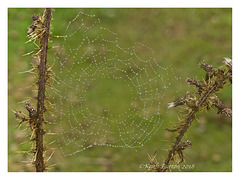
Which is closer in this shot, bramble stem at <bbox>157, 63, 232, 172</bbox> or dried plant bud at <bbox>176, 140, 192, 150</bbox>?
bramble stem at <bbox>157, 63, 232, 172</bbox>

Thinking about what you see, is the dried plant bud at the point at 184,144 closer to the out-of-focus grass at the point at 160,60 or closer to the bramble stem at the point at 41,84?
the bramble stem at the point at 41,84

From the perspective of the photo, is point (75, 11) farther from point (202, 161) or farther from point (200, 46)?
point (202, 161)

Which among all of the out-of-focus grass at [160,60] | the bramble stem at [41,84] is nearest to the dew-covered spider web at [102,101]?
the out-of-focus grass at [160,60]

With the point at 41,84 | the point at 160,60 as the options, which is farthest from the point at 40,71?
the point at 160,60

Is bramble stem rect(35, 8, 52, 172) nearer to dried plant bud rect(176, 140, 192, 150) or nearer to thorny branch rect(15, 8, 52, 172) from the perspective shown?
thorny branch rect(15, 8, 52, 172)

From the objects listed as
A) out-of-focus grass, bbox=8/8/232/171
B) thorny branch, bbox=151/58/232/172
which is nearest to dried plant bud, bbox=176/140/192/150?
thorny branch, bbox=151/58/232/172

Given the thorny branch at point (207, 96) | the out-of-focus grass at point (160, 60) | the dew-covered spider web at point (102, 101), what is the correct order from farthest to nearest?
the out-of-focus grass at point (160, 60) < the dew-covered spider web at point (102, 101) < the thorny branch at point (207, 96)

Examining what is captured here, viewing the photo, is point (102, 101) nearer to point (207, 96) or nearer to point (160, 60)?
point (160, 60)

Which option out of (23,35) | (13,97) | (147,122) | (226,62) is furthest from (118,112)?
(226,62)
